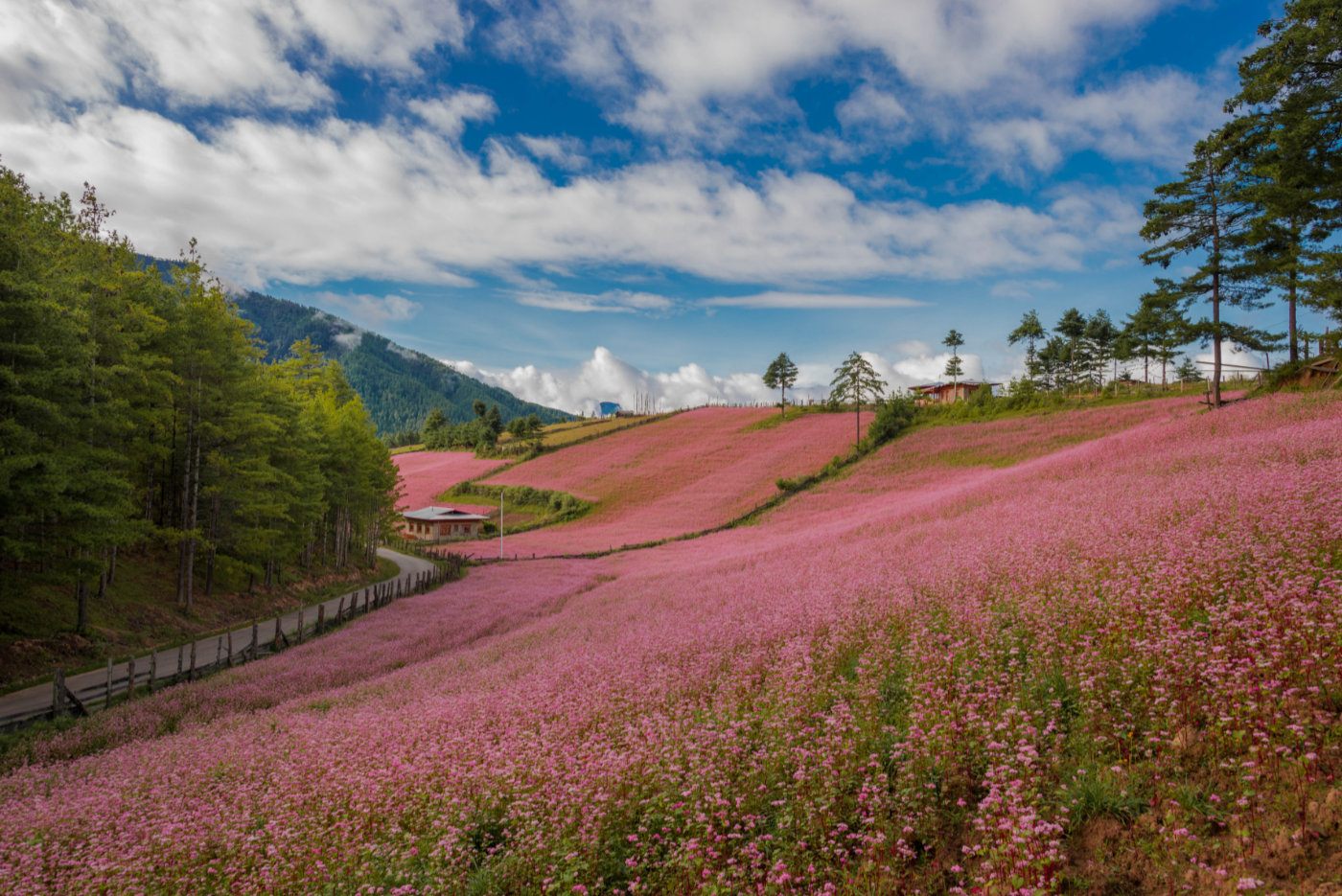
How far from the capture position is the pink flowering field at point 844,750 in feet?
16.0

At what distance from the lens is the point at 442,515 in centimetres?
7150

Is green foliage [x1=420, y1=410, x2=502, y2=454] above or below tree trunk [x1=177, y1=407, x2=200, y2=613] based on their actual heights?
above

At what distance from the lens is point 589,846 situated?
18.5 feet

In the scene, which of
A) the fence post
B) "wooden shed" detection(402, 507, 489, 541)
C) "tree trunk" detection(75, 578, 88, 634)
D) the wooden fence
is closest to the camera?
the fence post

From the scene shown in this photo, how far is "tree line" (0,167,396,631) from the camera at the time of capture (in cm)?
1741

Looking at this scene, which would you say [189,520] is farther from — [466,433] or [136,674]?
[466,433]

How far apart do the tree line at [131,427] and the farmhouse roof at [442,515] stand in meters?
26.7

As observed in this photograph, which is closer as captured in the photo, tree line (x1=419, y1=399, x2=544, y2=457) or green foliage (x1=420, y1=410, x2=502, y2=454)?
tree line (x1=419, y1=399, x2=544, y2=457)

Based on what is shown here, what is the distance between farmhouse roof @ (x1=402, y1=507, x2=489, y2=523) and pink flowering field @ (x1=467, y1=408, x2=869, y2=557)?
8900 millimetres

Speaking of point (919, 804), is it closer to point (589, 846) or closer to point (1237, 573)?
point (589, 846)

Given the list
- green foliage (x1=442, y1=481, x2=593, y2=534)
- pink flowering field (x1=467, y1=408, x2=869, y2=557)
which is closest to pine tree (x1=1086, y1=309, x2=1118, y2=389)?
Result: pink flowering field (x1=467, y1=408, x2=869, y2=557)

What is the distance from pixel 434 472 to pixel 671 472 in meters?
43.2

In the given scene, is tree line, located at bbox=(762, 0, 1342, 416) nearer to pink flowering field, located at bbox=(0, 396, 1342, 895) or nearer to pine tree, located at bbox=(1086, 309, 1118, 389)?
pink flowering field, located at bbox=(0, 396, 1342, 895)

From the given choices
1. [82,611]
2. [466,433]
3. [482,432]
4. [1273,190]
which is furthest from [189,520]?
[466,433]
